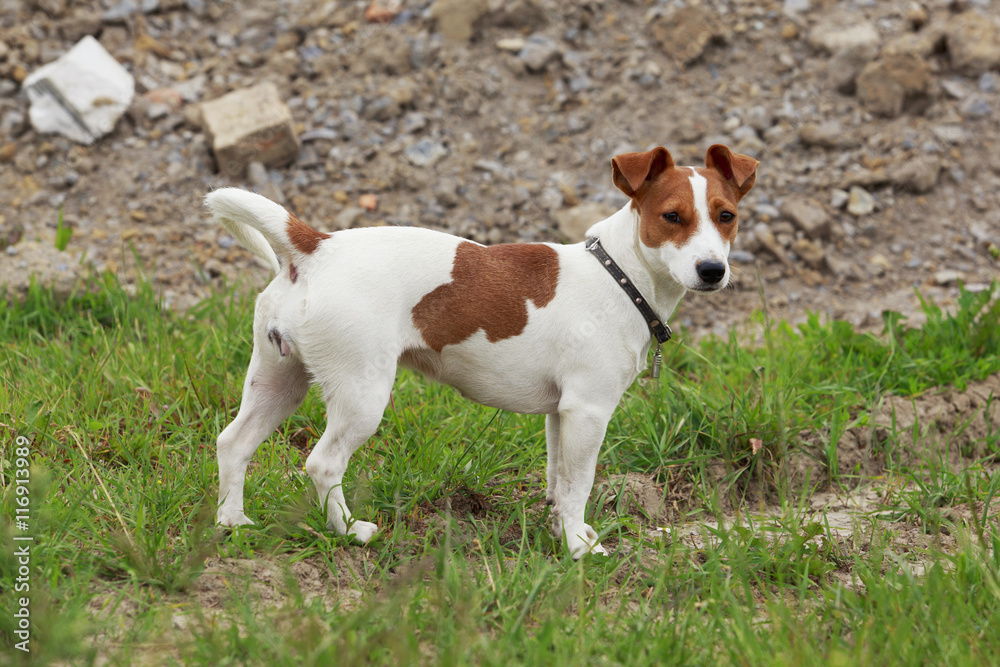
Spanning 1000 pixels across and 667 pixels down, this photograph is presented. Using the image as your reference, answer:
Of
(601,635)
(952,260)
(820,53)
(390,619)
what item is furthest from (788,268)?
(390,619)

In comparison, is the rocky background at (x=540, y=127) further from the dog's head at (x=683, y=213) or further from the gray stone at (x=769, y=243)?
the dog's head at (x=683, y=213)

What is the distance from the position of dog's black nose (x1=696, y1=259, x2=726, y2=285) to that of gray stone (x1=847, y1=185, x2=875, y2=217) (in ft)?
14.2

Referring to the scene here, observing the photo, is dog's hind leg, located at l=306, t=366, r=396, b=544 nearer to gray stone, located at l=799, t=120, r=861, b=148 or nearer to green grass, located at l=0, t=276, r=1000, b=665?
green grass, located at l=0, t=276, r=1000, b=665

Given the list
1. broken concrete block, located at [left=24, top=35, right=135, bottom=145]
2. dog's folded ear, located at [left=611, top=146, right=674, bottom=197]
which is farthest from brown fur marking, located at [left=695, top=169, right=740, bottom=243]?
broken concrete block, located at [left=24, top=35, right=135, bottom=145]

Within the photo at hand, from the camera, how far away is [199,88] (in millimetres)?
7242

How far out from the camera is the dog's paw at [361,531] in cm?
315

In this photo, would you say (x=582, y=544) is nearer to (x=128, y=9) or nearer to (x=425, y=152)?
(x=425, y=152)

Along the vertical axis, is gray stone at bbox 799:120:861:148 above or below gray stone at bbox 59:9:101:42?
below

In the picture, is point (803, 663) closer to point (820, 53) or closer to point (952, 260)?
point (952, 260)

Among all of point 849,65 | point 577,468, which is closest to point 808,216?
point 849,65

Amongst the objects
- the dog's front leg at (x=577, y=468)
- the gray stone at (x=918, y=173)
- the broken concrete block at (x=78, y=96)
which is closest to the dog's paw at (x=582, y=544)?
the dog's front leg at (x=577, y=468)

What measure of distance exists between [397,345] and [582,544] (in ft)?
3.50

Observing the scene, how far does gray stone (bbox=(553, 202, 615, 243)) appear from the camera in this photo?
6.38 m

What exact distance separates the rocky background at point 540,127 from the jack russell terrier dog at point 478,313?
9.61 feet
